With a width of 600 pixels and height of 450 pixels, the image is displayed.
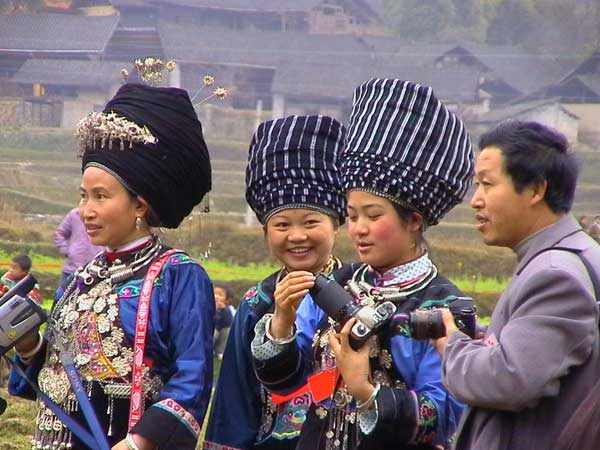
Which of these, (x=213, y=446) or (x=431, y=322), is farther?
(x=213, y=446)

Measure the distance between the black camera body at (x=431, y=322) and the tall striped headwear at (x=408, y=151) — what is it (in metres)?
0.37

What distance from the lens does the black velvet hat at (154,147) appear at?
387cm

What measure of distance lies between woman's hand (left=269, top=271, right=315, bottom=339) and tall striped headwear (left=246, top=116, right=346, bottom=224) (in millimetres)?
399

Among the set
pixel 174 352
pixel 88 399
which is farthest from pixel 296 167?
pixel 88 399

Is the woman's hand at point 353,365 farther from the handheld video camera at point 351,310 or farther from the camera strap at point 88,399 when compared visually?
the camera strap at point 88,399

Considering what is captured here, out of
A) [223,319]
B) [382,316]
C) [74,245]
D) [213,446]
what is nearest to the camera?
[382,316]

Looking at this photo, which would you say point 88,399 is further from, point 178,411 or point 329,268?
point 329,268

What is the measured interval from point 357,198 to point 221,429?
2.79 feet

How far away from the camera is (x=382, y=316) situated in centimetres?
326

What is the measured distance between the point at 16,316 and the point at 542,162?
5.29ft

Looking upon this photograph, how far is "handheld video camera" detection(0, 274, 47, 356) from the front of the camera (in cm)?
371

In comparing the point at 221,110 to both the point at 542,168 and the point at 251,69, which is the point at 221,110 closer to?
the point at 251,69

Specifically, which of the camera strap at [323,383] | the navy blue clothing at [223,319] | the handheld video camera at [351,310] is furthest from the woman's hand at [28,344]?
the navy blue clothing at [223,319]

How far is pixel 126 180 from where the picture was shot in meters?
3.86
